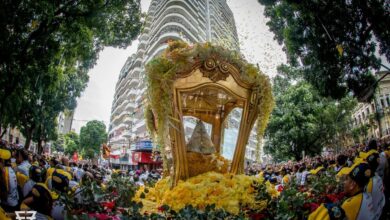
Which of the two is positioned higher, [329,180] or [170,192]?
[329,180]

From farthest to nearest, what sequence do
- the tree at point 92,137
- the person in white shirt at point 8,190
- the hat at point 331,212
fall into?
1. the tree at point 92,137
2. the person in white shirt at point 8,190
3. the hat at point 331,212

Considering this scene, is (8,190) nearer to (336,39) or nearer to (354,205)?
(354,205)

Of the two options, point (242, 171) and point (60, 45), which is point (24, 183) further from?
point (60, 45)

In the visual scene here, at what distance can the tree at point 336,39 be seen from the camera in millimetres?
10367

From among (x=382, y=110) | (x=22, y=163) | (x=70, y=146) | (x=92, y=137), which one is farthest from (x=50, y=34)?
(x=70, y=146)

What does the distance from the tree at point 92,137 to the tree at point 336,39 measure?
63.8 m

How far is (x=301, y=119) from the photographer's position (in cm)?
2623

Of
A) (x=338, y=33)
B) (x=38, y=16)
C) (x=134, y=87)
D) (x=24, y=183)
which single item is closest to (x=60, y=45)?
(x=38, y=16)

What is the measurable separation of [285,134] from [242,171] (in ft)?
66.2

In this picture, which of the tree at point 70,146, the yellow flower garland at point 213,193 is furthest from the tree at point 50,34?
the tree at point 70,146

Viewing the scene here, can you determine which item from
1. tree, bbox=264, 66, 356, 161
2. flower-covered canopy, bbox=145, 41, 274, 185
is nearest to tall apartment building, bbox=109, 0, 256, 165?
tree, bbox=264, 66, 356, 161

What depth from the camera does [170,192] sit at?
20.6ft

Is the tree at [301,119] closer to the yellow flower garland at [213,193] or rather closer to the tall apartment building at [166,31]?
the tall apartment building at [166,31]

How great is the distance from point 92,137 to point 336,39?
66.7m
